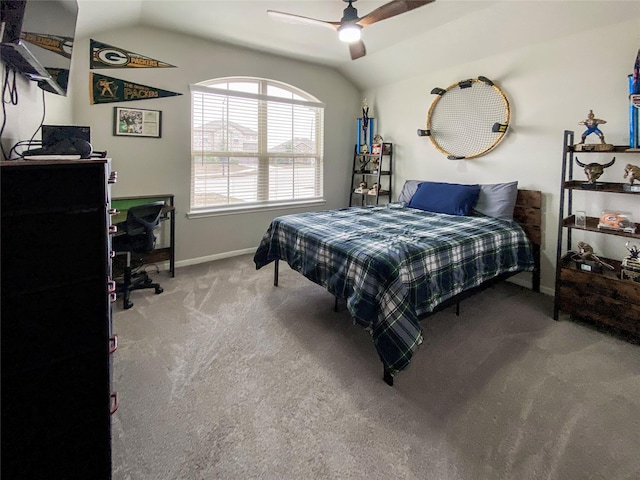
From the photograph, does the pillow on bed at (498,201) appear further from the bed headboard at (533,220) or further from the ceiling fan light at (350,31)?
the ceiling fan light at (350,31)

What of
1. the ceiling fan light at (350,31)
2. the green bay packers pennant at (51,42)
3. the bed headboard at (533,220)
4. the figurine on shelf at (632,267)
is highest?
the ceiling fan light at (350,31)

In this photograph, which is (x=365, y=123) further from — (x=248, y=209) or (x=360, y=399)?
(x=360, y=399)

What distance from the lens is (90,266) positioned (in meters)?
1.15

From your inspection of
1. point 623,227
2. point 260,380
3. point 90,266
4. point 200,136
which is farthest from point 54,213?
point 623,227

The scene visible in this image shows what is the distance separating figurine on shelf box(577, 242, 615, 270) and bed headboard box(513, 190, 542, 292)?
509 millimetres

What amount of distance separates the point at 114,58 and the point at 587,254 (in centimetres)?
448

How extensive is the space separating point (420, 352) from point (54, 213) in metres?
2.05

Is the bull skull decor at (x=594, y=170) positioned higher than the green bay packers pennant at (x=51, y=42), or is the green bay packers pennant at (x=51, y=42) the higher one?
the green bay packers pennant at (x=51, y=42)

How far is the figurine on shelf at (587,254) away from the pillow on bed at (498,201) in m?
0.64

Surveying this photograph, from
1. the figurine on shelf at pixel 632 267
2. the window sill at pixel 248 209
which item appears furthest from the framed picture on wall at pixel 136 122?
the figurine on shelf at pixel 632 267

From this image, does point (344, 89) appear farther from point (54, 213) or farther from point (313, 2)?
point (54, 213)

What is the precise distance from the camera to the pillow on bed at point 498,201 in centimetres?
323

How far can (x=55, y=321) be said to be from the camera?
1.12 meters

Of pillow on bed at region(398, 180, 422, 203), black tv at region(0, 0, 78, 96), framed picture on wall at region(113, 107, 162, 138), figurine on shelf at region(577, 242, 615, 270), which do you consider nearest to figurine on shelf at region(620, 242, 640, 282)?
figurine on shelf at region(577, 242, 615, 270)
